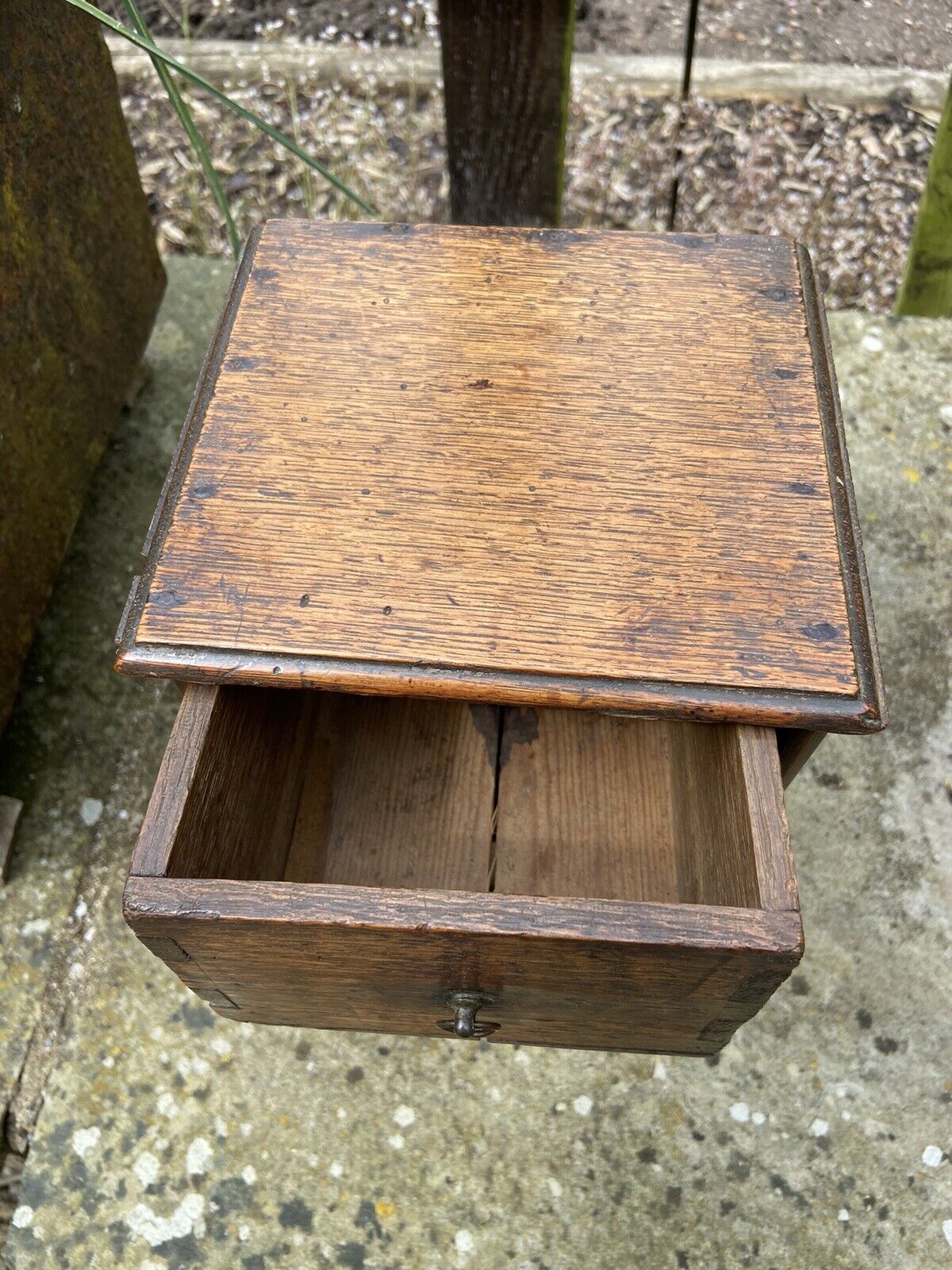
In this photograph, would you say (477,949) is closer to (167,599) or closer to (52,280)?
(167,599)

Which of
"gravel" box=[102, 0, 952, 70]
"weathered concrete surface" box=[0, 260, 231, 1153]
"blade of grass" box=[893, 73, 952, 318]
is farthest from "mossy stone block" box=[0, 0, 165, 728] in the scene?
"gravel" box=[102, 0, 952, 70]

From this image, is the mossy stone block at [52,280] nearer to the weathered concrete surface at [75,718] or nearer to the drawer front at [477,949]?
the weathered concrete surface at [75,718]

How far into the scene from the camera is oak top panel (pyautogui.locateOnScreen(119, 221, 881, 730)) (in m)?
1.09

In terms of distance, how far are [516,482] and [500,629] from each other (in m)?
0.21

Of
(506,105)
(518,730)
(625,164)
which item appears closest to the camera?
(518,730)

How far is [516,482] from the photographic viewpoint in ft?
4.00

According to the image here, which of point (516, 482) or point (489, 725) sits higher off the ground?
point (516, 482)

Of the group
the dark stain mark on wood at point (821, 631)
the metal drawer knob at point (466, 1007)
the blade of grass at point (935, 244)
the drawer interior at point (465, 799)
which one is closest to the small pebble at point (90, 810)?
the drawer interior at point (465, 799)

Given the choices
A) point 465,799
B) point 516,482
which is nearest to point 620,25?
point 516,482

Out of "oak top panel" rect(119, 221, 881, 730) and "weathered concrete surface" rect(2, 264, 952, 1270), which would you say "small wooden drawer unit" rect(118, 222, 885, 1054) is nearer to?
"oak top panel" rect(119, 221, 881, 730)

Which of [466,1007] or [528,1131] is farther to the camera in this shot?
[528,1131]

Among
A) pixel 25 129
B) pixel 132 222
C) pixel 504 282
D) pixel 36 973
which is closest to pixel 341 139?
pixel 132 222

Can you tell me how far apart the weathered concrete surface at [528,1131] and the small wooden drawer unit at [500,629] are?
163mm

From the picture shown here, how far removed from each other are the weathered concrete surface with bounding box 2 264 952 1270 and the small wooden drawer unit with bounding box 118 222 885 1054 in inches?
6.4
